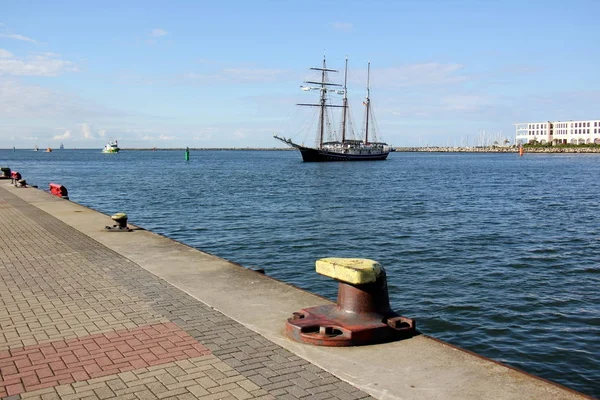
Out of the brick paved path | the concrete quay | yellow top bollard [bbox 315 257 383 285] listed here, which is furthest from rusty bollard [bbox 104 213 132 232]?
yellow top bollard [bbox 315 257 383 285]

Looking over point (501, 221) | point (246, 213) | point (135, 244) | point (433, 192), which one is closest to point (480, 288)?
point (135, 244)

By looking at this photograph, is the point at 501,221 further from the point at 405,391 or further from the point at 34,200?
the point at 405,391

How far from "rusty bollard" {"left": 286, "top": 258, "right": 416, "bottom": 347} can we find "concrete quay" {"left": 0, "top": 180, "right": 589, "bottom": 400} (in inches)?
4.6

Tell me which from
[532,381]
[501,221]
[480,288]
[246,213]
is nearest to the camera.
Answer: [532,381]

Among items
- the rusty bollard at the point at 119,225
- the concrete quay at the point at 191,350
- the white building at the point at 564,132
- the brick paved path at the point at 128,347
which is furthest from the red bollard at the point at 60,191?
the white building at the point at 564,132

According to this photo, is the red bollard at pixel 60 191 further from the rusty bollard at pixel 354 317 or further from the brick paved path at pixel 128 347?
the rusty bollard at pixel 354 317

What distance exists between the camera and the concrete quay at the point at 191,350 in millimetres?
4586

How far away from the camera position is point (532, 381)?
187 inches

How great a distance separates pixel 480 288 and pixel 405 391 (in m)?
8.43

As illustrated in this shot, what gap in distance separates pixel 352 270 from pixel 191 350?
1697 mm

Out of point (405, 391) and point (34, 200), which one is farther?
point (34, 200)

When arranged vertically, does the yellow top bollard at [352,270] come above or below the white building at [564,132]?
below

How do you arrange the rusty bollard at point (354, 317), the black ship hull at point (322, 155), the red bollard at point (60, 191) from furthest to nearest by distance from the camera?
the black ship hull at point (322, 155), the red bollard at point (60, 191), the rusty bollard at point (354, 317)

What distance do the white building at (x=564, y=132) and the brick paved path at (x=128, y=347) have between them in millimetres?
186916
